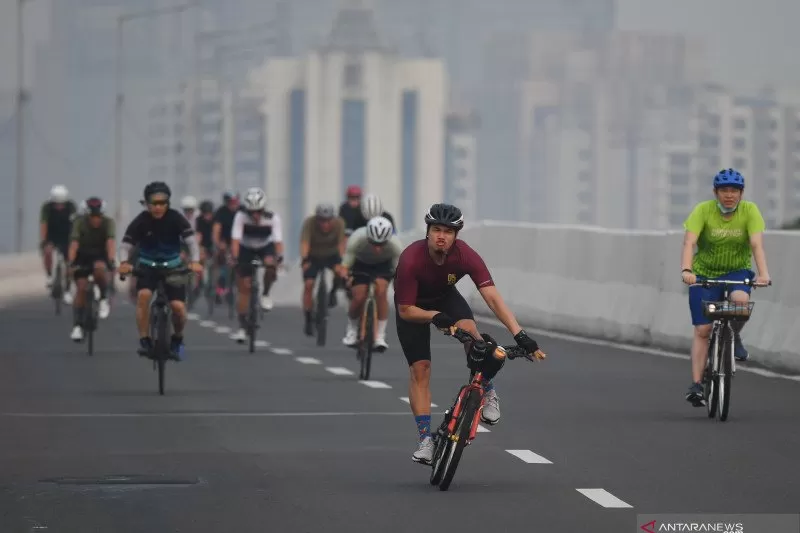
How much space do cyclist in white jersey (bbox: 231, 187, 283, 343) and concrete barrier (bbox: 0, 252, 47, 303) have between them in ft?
50.5

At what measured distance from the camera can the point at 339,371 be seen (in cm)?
1995

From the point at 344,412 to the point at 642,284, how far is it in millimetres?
8460

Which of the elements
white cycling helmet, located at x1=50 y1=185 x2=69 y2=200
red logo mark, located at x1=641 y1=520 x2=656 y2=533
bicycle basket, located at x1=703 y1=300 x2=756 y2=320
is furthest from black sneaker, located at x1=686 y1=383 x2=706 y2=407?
white cycling helmet, located at x1=50 y1=185 x2=69 y2=200

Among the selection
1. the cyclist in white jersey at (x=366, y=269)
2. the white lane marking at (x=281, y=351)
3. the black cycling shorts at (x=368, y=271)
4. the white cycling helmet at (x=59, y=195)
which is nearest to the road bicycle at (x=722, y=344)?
the cyclist in white jersey at (x=366, y=269)

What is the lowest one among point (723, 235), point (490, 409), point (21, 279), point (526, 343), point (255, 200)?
point (21, 279)

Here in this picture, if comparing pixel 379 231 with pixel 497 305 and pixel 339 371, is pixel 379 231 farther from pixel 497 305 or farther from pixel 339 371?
pixel 497 305

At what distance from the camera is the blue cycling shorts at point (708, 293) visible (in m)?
14.7

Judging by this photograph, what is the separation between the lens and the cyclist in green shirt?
47.9ft

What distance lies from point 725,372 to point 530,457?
2.51 meters

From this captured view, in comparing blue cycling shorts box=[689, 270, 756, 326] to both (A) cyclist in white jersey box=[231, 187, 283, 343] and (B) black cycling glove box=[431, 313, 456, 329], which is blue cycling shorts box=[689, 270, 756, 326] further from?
(A) cyclist in white jersey box=[231, 187, 283, 343]

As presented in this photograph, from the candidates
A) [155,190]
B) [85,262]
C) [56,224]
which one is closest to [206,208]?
[56,224]

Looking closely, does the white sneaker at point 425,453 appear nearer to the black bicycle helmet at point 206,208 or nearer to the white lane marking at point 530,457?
the white lane marking at point 530,457

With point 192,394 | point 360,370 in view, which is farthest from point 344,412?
point 360,370

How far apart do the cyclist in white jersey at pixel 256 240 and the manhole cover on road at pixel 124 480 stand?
1267 cm
